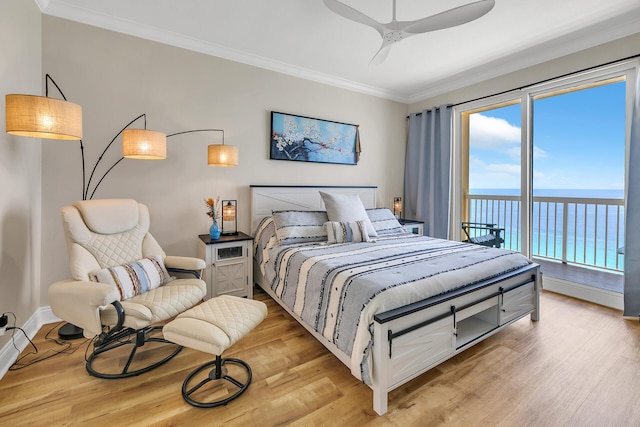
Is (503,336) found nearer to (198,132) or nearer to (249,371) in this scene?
(249,371)

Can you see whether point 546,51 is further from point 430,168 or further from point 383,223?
point 383,223

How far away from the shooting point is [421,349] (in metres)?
1.66

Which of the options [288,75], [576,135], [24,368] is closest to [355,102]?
[288,75]

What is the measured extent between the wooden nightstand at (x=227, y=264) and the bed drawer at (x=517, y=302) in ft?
7.55

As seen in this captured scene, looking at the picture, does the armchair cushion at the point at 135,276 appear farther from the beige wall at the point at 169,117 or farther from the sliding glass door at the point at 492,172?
the sliding glass door at the point at 492,172

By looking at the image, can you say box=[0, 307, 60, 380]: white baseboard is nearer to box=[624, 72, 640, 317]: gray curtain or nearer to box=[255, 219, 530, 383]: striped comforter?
box=[255, 219, 530, 383]: striped comforter

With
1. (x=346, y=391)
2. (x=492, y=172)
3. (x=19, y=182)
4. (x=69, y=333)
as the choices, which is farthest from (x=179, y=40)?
(x=492, y=172)

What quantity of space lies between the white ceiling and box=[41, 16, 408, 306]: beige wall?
6.1 inches

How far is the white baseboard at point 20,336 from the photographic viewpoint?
70.4 inches

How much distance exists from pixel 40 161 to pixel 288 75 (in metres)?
2.64

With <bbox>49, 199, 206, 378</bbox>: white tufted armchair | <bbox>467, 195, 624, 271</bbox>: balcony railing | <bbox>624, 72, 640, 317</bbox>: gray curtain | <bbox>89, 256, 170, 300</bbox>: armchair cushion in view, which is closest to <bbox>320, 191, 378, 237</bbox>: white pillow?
<bbox>49, 199, 206, 378</bbox>: white tufted armchair

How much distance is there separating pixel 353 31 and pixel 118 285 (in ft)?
9.74

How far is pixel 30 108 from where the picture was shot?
1578 mm

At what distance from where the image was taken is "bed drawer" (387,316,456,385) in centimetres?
156
